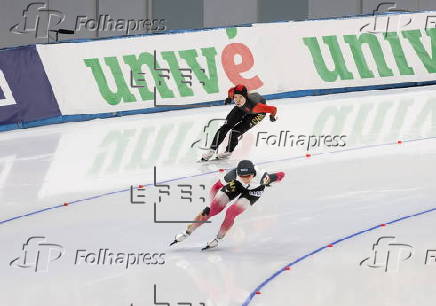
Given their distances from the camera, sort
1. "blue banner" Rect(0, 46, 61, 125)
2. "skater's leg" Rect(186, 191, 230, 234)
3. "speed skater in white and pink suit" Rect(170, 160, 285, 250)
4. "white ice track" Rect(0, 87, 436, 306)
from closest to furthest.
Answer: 1. "white ice track" Rect(0, 87, 436, 306)
2. "speed skater in white and pink suit" Rect(170, 160, 285, 250)
3. "skater's leg" Rect(186, 191, 230, 234)
4. "blue banner" Rect(0, 46, 61, 125)

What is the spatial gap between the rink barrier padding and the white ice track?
457 millimetres

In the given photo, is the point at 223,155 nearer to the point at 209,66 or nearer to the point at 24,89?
the point at 24,89

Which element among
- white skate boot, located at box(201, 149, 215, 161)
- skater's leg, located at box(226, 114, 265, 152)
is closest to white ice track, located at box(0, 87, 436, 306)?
white skate boot, located at box(201, 149, 215, 161)

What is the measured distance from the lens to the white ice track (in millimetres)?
10141

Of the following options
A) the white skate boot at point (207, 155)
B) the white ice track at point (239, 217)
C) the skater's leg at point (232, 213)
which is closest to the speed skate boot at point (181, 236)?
the white ice track at point (239, 217)

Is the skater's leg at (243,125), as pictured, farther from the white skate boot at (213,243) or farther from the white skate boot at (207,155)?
the white skate boot at (213,243)

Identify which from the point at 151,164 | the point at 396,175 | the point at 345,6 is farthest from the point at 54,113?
the point at 345,6

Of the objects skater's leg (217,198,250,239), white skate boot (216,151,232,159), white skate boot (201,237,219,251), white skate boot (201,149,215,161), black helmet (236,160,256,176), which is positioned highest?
black helmet (236,160,256,176)

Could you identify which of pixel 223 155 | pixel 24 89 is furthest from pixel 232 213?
pixel 24 89

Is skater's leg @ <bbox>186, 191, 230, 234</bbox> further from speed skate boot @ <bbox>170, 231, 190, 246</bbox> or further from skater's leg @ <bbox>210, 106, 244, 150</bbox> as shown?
skater's leg @ <bbox>210, 106, 244, 150</bbox>

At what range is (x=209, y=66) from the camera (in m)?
20.9

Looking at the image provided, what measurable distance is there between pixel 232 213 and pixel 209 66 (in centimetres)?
981

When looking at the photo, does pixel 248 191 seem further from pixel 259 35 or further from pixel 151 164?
pixel 259 35

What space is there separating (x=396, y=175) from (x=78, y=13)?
1077cm
